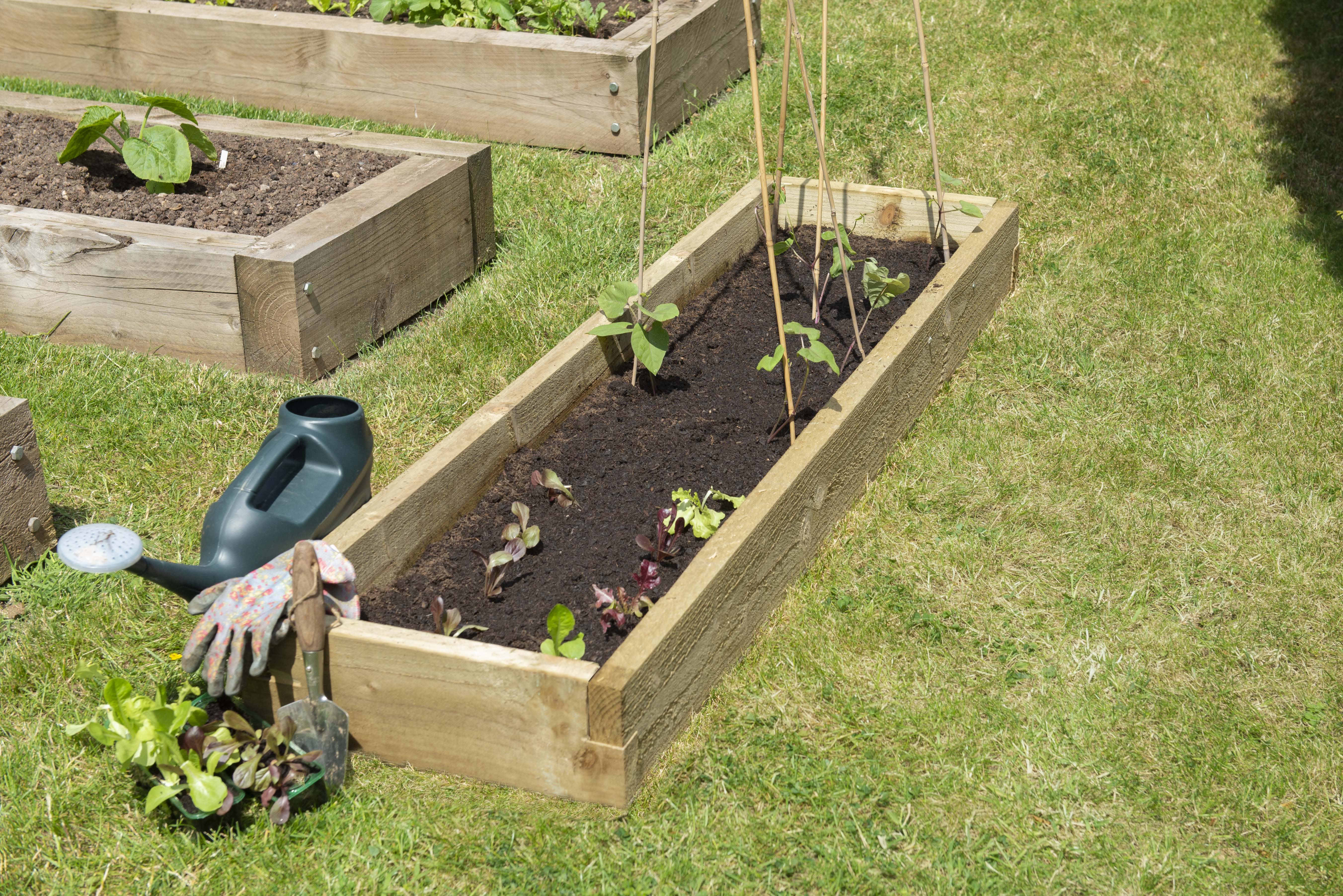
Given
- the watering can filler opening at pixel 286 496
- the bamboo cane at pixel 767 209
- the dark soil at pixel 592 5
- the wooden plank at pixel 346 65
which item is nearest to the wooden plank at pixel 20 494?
the watering can filler opening at pixel 286 496

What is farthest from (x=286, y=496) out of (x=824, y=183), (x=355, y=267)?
(x=824, y=183)

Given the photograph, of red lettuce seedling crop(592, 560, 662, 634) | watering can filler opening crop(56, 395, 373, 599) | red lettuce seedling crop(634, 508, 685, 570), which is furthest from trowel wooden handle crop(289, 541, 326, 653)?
red lettuce seedling crop(634, 508, 685, 570)

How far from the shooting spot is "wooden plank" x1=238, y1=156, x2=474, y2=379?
3498 millimetres

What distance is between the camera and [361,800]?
227 centimetres

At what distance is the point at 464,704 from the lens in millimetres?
2229

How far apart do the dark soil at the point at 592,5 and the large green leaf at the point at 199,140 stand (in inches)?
65.0

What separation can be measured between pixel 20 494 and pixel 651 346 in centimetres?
158

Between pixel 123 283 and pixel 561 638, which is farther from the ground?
pixel 123 283

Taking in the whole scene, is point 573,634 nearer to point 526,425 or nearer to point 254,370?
point 526,425

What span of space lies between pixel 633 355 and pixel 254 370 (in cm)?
115

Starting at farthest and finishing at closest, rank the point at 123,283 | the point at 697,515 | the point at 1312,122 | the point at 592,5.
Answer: the point at 592,5 → the point at 1312,122 → the point at 123,283 → the point at 697,515

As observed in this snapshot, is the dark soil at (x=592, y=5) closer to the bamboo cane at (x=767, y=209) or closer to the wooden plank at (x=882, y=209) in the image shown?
the wooden plank at (x=882, y=209)

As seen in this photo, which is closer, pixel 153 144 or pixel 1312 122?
pixel 153 144

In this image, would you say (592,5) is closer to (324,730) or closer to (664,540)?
(664,540)
